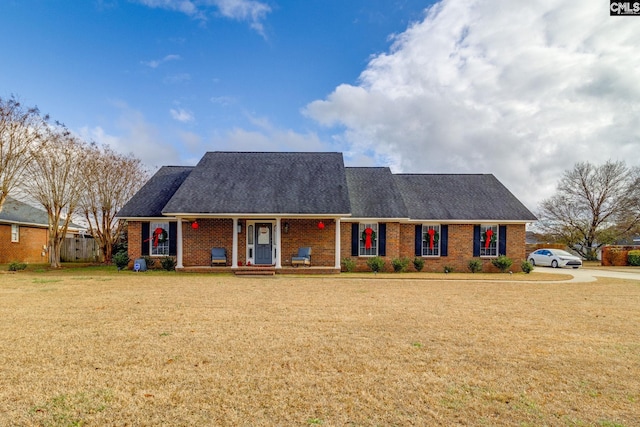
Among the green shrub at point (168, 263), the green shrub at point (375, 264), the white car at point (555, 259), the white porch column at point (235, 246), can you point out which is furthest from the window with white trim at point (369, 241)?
the white car at point (555, 259)

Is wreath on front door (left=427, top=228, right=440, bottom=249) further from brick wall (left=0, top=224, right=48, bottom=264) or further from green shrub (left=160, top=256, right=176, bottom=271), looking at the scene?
brick wall (left=0, top=224, right=48, bottom=264)

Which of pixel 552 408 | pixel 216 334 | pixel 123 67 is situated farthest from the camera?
pixel 123 67

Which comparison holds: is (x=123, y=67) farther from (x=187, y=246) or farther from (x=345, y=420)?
(x=345, y=420)

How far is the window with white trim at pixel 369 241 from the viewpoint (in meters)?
19.0

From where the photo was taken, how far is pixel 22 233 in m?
24.8

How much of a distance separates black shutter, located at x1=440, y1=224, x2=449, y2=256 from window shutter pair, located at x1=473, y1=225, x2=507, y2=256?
1433 millimetres

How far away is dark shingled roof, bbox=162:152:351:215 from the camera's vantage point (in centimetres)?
1736

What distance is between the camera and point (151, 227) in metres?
18.9

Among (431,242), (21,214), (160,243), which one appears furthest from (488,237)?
(21,214)

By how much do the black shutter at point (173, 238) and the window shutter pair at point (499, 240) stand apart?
15255 millimetres

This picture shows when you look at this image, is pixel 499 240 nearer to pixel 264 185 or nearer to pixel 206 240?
pixel 264 185

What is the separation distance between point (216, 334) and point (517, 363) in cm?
472

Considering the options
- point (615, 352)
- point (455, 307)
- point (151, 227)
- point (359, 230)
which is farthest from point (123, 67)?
point (615, 352)

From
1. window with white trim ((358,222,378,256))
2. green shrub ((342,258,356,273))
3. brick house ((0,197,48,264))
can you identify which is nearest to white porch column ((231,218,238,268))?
green shrub ((342,258,356,273))
